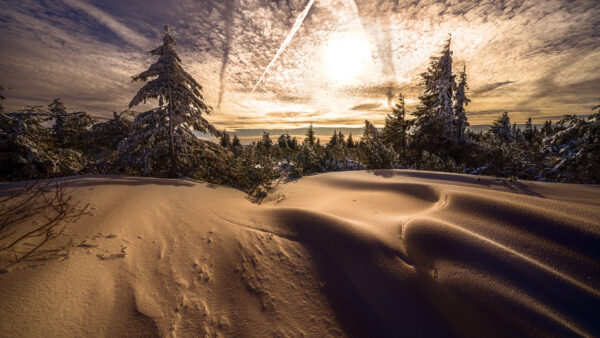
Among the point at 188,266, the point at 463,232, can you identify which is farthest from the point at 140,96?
the point at 463,232

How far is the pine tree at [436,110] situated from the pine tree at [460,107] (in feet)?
3.18

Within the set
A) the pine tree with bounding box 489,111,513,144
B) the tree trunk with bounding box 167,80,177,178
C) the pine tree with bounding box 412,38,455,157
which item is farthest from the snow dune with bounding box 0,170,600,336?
the pine tree with bounding box 489,111,513,144

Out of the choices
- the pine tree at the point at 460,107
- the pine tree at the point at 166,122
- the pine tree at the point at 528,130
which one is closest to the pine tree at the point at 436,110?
the pine tree at the point at 460,107

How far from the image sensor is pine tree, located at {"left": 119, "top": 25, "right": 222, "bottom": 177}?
27.6ft

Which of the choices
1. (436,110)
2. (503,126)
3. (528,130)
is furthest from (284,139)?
(528,130)

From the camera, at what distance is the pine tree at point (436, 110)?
15.4 meters

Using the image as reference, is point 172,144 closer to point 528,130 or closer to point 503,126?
point 503,126

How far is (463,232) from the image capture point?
2.35 meters

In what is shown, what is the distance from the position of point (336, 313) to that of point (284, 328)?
516 mm

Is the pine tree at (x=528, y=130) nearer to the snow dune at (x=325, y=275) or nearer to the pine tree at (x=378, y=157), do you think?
the pine tree at (x=378, y=157)

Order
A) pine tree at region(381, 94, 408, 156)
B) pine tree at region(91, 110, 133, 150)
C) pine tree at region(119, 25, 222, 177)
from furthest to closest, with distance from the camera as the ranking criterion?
pine tree at region(381, 94, 408, 156) < pine tree at region(91, 110, 133, 150) < pine tree at region(119, 25, 222, 177)

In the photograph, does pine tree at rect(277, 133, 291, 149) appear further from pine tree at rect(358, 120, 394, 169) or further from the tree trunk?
the tree trunk

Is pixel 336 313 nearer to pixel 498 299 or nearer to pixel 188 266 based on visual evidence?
pixel 498 299

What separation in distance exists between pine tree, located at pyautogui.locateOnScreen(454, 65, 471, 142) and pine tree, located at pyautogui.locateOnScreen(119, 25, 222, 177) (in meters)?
20.7
